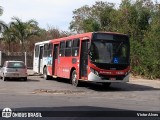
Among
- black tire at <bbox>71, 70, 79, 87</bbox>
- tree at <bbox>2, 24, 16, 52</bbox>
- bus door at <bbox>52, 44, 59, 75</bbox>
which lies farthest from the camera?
tree at <bbox>2, 24, 16, 52</bbox>

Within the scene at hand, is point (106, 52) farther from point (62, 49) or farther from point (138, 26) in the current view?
point (138, 26)

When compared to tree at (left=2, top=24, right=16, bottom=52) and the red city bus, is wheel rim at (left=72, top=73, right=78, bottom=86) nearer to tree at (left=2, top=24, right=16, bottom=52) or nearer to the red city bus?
the red city bus

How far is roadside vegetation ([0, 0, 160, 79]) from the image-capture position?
31.9m

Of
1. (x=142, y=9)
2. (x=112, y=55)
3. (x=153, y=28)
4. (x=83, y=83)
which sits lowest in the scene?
(x=83, y=83)

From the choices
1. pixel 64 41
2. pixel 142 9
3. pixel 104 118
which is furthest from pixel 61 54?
pixel 104 118

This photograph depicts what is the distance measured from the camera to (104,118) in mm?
3047

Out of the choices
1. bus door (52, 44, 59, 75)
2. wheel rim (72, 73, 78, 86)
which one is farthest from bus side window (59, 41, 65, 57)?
wheel rim (72, 73, 78, 86)

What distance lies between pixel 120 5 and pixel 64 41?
17494mm

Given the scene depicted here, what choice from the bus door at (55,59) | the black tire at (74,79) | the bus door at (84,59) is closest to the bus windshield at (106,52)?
the bus door at (84,59)

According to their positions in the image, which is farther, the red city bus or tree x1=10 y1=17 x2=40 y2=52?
tree x1=10 y1=17 x2=40 y2=52

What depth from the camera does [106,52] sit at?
68.8ft

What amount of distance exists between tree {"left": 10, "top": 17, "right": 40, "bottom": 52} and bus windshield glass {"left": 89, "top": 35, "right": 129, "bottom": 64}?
37224 mm

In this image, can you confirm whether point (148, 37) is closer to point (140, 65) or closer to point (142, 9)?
point (140, 65)

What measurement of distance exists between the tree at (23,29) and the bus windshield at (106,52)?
37249 mm
